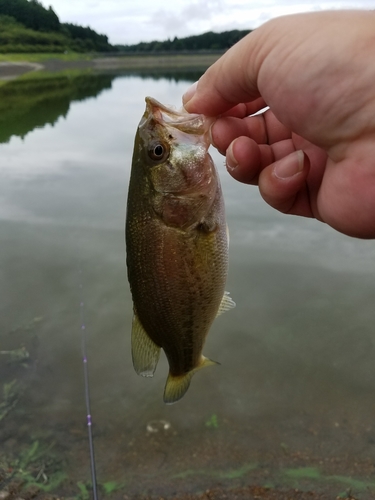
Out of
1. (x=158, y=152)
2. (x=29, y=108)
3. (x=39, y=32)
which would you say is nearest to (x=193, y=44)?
(x=39, y=32)

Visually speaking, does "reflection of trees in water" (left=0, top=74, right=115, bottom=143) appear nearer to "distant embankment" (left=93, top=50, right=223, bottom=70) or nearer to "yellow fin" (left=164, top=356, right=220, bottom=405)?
"yellow fin" (left=164, top=356, right=220, bottom=405)

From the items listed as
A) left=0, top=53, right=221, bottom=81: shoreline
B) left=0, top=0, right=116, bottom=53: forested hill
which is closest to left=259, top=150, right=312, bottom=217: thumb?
left=0, top=53, right=221, bottom=81: shoreline

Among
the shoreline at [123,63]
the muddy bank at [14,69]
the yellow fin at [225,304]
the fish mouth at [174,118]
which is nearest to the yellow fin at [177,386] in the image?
the yellow fin at [225,304]

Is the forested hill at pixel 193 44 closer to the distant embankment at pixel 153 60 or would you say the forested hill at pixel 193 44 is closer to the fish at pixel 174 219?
the distant embankment at pixel 153 60

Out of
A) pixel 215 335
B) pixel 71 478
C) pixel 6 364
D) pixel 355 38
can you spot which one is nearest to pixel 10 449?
pixel 71 478

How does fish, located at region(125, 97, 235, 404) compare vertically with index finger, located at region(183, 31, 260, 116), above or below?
below
